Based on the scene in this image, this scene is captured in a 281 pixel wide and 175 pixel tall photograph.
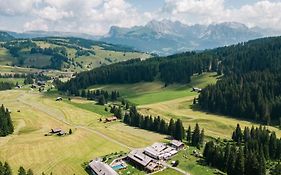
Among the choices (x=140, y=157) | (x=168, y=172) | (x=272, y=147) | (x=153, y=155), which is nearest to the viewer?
(x=168, y=172)

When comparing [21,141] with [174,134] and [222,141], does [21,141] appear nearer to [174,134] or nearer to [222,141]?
[174,134]

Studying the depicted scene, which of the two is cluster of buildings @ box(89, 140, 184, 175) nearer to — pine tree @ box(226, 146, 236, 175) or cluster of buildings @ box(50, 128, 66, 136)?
pine tree @ box(226, 146, 236, 175)

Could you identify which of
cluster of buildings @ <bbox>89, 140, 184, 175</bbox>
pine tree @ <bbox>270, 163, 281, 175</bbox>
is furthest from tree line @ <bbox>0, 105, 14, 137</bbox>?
pine tree @ <bbox>270, 163, 281, 175</bbox>

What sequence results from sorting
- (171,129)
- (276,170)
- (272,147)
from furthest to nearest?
(171,129)
(272,147)
(276,170)

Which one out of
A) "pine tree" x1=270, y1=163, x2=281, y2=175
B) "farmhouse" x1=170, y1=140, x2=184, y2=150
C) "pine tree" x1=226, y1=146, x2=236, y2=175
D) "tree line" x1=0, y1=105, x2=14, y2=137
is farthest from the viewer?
"tree line" x1=0, y1=105, x2=14, y2=137

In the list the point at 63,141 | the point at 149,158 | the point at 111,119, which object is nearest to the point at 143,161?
the point at 149,158

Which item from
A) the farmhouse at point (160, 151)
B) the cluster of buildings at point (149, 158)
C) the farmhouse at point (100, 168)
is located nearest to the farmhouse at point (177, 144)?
the cluster of buildings at point (149, 158)

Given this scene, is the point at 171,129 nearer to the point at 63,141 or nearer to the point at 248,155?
the point at 63,141
